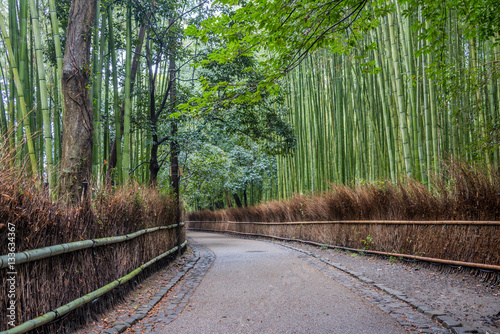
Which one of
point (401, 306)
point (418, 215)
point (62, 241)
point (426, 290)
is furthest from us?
point (418, 215)

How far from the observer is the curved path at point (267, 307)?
2951 mm

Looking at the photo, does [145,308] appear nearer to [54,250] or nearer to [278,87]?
[54,250]

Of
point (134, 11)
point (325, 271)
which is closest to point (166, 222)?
point (325, 271)

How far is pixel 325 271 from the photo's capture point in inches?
220

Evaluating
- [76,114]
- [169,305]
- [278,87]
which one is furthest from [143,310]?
[278,87]

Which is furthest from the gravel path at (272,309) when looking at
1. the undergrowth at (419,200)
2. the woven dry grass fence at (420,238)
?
the undergrowth at (419,200)

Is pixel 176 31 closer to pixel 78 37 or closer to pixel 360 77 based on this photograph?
pixel 360 77

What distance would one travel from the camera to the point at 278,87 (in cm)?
413

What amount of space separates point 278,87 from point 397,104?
3.11 m

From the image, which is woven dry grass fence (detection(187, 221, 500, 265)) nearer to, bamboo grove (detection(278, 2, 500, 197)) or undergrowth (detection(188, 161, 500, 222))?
undergrowth (detection(188, 161, 500, 222))

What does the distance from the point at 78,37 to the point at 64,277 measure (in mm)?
2417

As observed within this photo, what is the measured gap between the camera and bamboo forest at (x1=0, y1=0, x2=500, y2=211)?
3789 millimetres

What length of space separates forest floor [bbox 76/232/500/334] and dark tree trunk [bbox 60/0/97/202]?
1.27 metres

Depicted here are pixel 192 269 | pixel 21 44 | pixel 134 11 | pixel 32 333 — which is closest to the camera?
pixel 32 333
